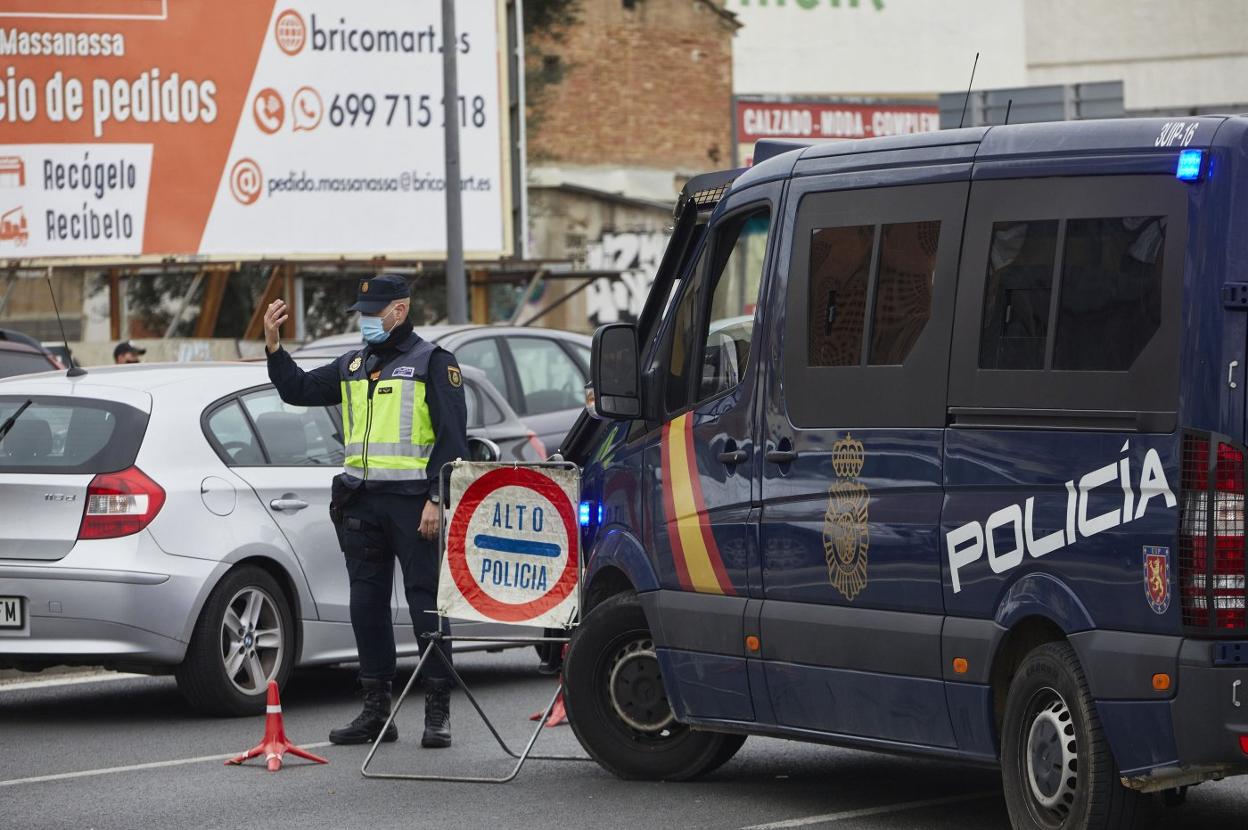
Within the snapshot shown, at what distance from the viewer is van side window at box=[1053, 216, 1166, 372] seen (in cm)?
618

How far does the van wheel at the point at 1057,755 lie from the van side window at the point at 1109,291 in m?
0.85

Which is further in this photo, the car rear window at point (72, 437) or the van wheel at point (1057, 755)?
the car rear window at point (72, 437)

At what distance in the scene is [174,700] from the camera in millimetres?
11203

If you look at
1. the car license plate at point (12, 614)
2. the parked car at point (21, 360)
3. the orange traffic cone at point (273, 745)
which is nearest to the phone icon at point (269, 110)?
the parked car at point (21, 360)

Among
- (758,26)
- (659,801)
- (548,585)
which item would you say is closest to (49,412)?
(548,585)

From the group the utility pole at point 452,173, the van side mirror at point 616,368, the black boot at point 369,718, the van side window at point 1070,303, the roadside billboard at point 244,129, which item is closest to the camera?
the van side window at point 1070,303

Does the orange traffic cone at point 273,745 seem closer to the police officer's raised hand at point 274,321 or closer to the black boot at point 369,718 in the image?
the black boot at point 369,718

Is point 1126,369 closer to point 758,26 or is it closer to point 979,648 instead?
point 979,648

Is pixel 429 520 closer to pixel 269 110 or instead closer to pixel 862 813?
pixel 862 813

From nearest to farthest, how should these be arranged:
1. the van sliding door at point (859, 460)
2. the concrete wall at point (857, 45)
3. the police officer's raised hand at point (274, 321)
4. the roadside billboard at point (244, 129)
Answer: the van sliding door at point (859, 460), the police officer's raised hand at point (274, 321), the roadside billboard at point (244, 129), the concrete wall at point (857, 45)

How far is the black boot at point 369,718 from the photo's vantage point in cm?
942

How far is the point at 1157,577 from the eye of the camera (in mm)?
5957

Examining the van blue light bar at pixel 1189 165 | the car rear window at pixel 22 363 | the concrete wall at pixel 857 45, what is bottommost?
the car rear window at pixel 22 363

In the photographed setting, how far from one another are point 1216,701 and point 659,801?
2645 mm
